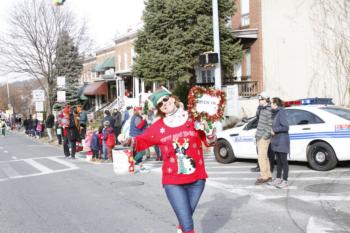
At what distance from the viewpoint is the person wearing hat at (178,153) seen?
446 cm

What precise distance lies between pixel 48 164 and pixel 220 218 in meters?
9.07

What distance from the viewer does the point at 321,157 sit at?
10406 millimetres

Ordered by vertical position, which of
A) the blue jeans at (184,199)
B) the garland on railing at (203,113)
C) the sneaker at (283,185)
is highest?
the garland on railing at (203,113)

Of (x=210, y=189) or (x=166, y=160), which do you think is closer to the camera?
(x=166, y=160)

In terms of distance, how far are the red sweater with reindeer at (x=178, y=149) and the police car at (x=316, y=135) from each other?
6438 mm

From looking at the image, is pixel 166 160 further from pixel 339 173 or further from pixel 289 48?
pixel 289 48

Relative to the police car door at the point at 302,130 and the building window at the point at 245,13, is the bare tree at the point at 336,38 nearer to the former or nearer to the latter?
the building window at the point at 245,13

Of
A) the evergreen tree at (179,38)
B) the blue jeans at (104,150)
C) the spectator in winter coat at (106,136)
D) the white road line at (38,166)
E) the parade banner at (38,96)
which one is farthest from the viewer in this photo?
the parade banner at (38,96)

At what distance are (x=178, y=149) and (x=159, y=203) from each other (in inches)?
142

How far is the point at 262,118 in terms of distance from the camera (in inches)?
352

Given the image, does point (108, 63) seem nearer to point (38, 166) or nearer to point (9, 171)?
point (38, 166)

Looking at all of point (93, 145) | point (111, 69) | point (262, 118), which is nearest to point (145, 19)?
point (93, 145)

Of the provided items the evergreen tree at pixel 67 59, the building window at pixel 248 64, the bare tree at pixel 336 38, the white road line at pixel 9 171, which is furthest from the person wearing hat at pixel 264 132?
the evergreen tree at pixel 67 59

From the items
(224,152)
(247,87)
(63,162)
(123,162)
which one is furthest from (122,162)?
(247,87)
